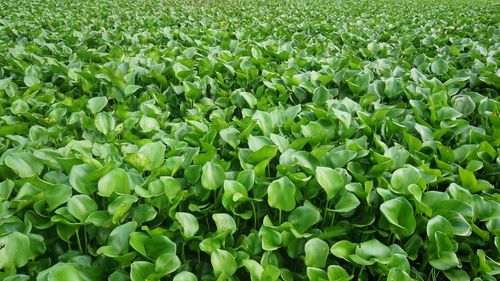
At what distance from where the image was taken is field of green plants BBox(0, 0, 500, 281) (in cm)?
149

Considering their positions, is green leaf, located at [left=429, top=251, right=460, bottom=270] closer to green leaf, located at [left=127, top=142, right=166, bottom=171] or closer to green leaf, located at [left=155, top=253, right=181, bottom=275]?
green leaf, located at [left=155, top=253, right=181, bottom=275]

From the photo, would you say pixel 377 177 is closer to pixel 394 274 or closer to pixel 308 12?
pixel 394 274

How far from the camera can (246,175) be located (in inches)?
69.4

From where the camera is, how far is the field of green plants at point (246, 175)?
1.49 meters

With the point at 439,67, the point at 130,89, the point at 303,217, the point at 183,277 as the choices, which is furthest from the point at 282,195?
the point at 439,67

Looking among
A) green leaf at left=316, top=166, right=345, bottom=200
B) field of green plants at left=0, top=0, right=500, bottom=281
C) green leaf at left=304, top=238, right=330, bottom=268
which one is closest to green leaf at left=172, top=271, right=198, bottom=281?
field of green plants at left=0, top=0, right=500, bottom=281

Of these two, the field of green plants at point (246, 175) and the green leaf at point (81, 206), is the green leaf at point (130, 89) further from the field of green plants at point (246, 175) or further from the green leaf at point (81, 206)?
the green leaf at point (81, 206)

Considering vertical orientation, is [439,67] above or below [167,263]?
below

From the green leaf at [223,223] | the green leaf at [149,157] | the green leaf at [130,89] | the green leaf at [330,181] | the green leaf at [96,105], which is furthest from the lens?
the green leaf at [130,89]

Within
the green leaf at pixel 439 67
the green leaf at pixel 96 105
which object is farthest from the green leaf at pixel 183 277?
the green leaf at pixel 439 67

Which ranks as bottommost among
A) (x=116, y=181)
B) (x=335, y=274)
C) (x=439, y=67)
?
(x=439, y=67)

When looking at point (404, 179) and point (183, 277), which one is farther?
point (404, 179)

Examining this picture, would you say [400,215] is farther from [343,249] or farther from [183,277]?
[183,277]

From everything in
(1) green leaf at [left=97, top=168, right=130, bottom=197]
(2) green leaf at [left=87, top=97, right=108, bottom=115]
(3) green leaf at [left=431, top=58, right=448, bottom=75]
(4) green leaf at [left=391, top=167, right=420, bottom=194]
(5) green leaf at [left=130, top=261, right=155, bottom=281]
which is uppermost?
(1) green leaf at [left=97, top=168, right=130, bottom=197]
